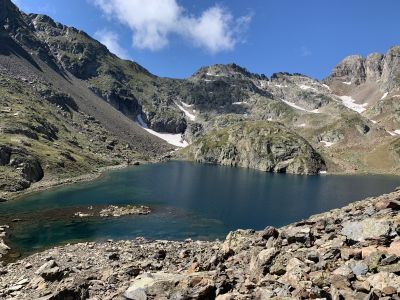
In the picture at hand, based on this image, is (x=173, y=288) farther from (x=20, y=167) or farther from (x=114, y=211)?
(x=20, y=167)

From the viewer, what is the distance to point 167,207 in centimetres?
11062

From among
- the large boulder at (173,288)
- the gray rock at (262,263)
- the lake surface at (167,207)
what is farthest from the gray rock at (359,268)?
the lake surface at (167,207)

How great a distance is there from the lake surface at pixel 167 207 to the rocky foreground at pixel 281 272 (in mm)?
36366

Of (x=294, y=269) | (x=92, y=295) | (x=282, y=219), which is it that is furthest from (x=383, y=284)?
(x=282, y=219)

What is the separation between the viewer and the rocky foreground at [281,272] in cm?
2233

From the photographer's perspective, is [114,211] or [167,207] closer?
[114,211]

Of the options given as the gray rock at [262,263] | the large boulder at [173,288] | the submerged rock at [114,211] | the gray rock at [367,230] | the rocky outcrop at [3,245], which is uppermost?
the gray rock at [367,230]

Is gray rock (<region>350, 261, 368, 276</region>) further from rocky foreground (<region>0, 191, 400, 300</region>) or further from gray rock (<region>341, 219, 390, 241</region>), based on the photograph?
gray rock (<region>341, 219, 390, 241</region>)

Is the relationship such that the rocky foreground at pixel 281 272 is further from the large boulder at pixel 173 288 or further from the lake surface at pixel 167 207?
the lake surface at pixel 167 207

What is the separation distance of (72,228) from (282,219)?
49.2 metres

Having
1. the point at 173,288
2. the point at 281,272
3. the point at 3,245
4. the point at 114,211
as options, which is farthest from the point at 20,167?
the point at 281,272

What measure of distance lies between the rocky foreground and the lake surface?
36366 mm

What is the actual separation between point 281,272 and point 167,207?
282 ft

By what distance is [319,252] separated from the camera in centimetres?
2731
